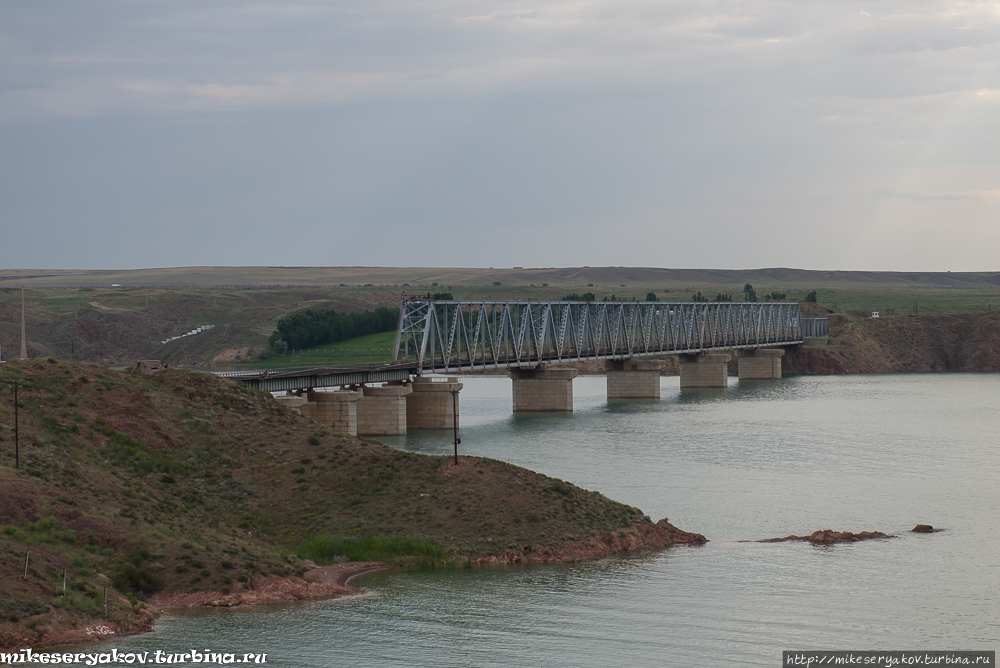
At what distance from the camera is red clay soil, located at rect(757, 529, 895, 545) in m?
44.2

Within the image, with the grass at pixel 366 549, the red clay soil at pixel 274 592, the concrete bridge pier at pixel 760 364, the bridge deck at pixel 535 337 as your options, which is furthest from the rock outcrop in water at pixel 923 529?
the concrete bridge pier at pixel 760 364

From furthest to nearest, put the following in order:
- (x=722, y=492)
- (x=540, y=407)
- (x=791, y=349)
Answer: (x=791, y=349) → (x=540, y=407) → (x=722, y=492)

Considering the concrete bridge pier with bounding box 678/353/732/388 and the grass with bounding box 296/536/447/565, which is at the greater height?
the grass with bounding box 296/536/447/565

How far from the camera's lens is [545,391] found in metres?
116

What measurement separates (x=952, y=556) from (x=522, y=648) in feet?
66.2

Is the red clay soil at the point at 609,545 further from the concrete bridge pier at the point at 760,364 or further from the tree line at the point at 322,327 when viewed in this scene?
the concrete bridge pier at the point at 760,364

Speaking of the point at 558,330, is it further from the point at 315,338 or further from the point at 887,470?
the point at 887,470

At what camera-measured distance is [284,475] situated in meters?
47.1

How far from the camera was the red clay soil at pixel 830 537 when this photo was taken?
4425 cm

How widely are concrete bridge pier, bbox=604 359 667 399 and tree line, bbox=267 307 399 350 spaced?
53.8 meters

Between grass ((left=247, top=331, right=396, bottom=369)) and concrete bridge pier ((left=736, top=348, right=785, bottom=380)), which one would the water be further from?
concrete bridge pier ((left=736, top=348, right=785, bottom=380))

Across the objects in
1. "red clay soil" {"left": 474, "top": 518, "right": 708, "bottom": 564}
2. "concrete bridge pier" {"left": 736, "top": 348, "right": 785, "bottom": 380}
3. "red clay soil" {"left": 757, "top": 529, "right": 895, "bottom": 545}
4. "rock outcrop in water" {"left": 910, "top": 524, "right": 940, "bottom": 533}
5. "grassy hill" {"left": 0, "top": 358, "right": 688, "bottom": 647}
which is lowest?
"concrete bridge pier" {"left": 736, "top": 348, "right": 785, "bottom": 380}

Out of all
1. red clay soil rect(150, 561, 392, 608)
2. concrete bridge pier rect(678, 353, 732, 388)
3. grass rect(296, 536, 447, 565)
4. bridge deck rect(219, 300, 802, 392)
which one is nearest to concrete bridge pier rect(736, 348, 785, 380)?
bridge deck rect(219, 300, 802, 392)

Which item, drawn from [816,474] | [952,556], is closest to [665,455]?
[816,474]
